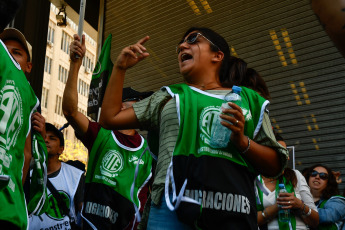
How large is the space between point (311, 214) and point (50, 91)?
62040mm

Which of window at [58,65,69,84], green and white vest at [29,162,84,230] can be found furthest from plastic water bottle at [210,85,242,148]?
window at [58,65,69,84]

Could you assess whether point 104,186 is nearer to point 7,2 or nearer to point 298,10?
point 7,2

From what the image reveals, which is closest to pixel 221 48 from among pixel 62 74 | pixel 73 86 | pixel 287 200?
pixel 73 86

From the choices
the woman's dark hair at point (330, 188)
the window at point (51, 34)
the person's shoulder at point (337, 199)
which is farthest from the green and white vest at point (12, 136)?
the window at point (51, 34)

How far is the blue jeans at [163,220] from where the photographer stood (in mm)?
2215

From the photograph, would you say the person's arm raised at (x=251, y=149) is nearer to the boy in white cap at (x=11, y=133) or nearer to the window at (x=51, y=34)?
the boy in white cap at (x=11, y=133)

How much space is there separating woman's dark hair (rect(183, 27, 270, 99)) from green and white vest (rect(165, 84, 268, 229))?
478 mm

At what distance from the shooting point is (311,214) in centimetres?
445

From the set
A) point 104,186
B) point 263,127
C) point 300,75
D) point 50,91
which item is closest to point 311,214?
point 104,186

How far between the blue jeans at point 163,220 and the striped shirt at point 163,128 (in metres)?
0.04

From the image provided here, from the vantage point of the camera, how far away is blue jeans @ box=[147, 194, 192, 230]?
2.21 m

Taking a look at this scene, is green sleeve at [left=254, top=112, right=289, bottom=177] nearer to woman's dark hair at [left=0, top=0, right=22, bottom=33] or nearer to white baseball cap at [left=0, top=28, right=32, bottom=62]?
woman's dark hair at [left=0, top=0, right=22, bottom=33]

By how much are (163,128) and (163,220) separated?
49 cm

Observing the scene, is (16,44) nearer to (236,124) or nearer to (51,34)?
(236,124)
